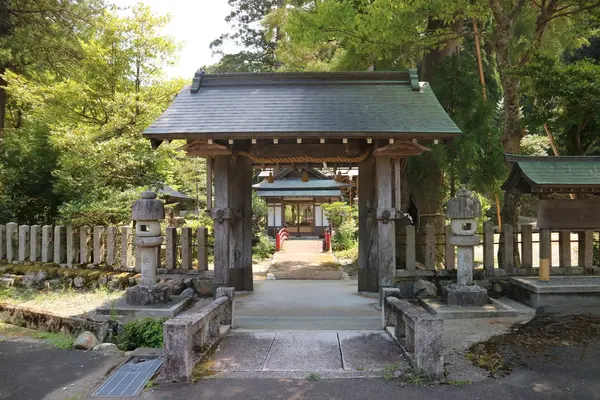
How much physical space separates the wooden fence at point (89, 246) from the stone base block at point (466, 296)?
504cm

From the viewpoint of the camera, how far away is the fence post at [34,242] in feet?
32.0

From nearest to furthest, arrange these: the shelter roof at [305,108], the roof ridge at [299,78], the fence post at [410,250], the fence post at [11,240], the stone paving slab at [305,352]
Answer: the stone paving slab at [305,352] → the shelter roof at [305,108] → the fence post at [410,250] → the roof ridge at [299,78] → the fence post at [11,240]

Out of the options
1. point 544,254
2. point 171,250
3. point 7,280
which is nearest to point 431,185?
point 544,254

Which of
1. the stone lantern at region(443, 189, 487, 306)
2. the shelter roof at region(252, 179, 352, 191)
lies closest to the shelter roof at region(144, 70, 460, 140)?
the stone lantern at region(443, 189, 487, 306)

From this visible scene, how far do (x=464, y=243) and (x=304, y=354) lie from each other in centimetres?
377

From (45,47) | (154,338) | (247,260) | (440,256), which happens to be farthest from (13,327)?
(45,47)

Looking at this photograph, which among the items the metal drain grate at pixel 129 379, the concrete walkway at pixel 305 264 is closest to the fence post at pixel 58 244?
the concrete walkway at pixel 305 264

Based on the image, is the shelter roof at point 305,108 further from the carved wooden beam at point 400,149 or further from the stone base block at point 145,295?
the stone base block at point 145,295

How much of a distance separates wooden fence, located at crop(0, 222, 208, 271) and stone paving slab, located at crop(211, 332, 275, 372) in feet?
9.69

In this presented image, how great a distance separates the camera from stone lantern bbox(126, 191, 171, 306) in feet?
23.0

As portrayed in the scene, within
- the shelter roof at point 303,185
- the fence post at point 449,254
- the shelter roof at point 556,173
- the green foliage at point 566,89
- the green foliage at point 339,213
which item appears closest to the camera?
the shelter roof at point 556,173

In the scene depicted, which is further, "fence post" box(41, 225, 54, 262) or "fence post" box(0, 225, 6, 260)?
"fence post" box(0, 225, 6, 260)

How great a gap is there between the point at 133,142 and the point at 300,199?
52.5 ft

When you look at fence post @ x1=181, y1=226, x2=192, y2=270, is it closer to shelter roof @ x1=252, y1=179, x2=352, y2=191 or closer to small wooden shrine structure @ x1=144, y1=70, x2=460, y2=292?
small wooden shrine structure @ x1=144, y1=70, x2=460, y2=292
